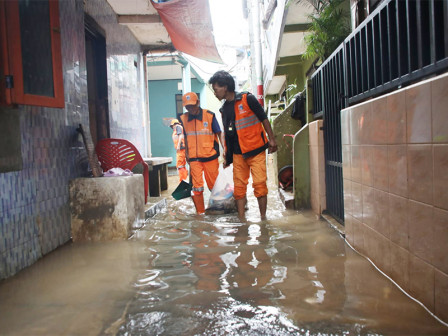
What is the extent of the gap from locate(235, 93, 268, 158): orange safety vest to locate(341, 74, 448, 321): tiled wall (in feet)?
5.54

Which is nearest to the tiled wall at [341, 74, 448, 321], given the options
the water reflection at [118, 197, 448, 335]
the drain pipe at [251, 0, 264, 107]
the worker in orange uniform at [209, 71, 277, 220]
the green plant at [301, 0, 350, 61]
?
the water reflection at [118, 197, 448, 335]

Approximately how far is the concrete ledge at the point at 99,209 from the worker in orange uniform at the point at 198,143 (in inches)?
63.9

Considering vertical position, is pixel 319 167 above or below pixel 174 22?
below

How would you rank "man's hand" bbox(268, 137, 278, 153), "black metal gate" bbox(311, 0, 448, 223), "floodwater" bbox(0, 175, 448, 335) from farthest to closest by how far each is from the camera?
"man's hand" bbox(268, 137, 278, 153)
"black metal gate" bbox(311, 0, 448, 223)
"floodwater" bbox(0, 175, 448, 335)

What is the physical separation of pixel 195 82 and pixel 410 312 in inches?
678

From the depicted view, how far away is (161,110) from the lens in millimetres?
16438

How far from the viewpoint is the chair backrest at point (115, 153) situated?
4809mm

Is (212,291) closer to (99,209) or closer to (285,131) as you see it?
(99,209)

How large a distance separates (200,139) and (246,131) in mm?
1058

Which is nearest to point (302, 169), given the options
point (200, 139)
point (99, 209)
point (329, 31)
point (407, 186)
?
point (200, 139)

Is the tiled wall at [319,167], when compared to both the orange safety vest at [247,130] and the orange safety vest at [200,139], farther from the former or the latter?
the orange safety vest at [200,139]

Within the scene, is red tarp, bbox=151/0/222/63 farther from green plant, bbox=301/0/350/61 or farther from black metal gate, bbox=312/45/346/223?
black metal gate, bbox=312/45/346/223

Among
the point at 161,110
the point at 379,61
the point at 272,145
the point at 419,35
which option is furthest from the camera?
the point at 161,110

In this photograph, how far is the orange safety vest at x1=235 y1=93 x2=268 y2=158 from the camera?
4.63 meters
